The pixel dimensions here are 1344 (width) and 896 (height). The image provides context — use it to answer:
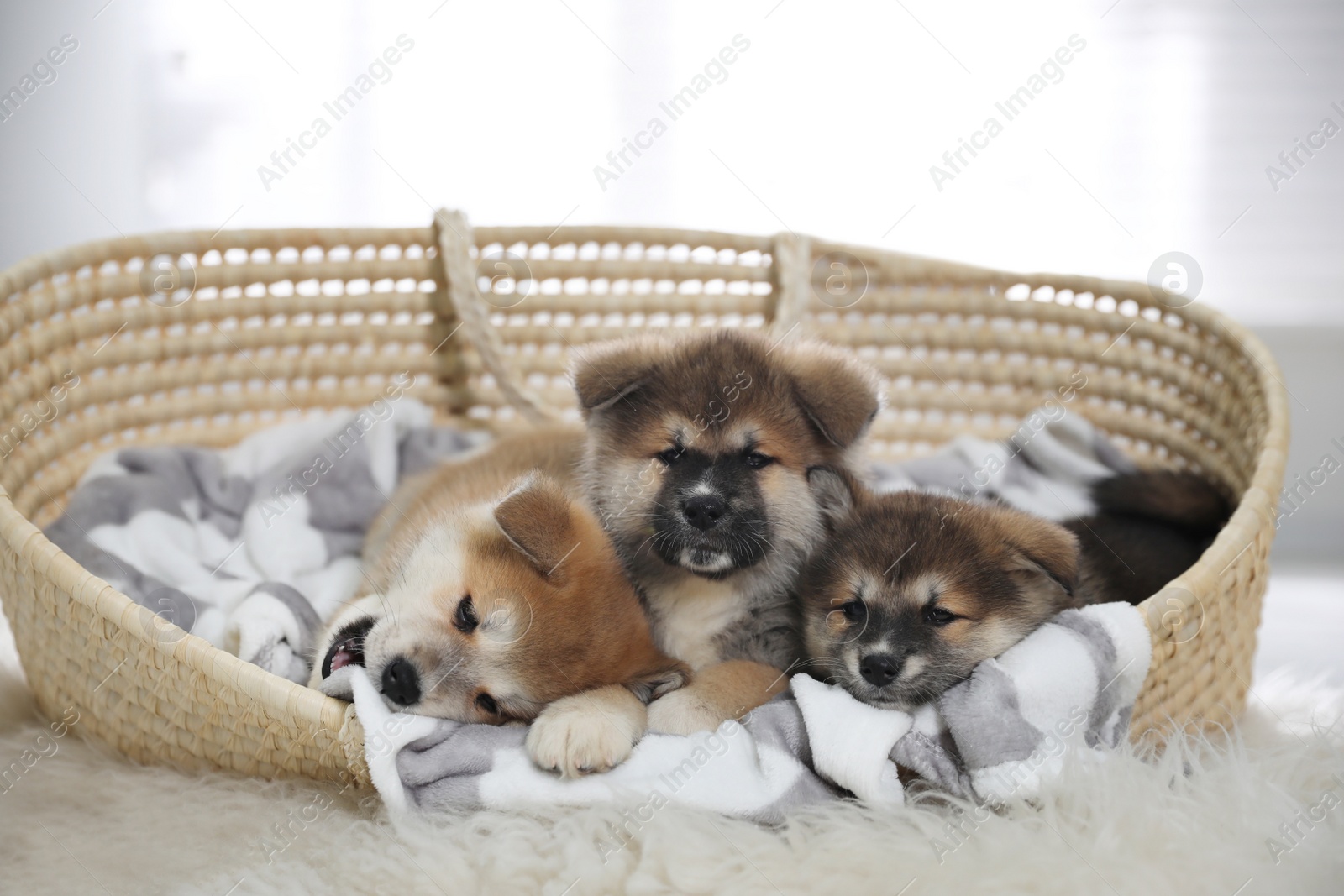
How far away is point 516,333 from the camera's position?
9.34 ft

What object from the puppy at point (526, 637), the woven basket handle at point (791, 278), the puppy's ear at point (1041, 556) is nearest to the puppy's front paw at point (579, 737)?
the puppy at point (526, 637)

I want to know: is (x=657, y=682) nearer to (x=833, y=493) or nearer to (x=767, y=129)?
(x=833, y=493)

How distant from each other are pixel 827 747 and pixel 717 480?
432 mm

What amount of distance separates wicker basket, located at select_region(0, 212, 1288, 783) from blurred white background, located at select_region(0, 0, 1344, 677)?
73 centimetres

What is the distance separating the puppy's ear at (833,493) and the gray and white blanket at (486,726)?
0.99 feet

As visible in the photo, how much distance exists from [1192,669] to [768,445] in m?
0.81

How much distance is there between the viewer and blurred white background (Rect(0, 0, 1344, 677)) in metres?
3.41

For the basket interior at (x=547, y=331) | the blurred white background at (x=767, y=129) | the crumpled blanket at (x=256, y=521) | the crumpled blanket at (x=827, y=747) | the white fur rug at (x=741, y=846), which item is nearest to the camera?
the white fur rug at (x=741, y=846)

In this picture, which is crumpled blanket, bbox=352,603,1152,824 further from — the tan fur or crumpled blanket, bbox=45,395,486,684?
crumpled blanket, bbox=45,395,486,684

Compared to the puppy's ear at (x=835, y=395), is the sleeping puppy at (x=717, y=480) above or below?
below

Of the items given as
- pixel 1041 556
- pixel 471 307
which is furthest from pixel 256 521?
pixel 1041 556

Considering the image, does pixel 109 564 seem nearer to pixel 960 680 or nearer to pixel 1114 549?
pixel 960 680

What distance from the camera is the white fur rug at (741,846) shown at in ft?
4.55

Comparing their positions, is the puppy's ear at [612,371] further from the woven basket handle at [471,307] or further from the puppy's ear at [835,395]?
the woven basket handle at [471,307]
